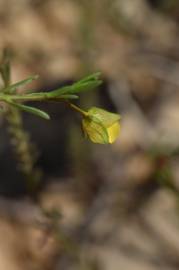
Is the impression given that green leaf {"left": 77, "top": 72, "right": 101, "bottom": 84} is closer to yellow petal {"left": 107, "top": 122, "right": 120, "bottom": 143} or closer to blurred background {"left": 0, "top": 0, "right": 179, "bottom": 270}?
yellow petal {"left": 107, "top": 122, "right": 120, "bottom": 143}

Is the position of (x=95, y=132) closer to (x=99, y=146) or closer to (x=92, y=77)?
(x=92, y=77)

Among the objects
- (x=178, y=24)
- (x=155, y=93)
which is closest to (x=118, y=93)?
(x=155, y=93)

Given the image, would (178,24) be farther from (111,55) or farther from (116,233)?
(116,233)

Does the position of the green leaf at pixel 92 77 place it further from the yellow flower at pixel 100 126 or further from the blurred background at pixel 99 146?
the blurred background at pixel 99 146

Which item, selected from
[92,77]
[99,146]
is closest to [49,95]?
[92,77]

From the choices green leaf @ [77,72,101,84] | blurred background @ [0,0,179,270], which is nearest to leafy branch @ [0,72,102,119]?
green leaf @ [77,72,101,84]
